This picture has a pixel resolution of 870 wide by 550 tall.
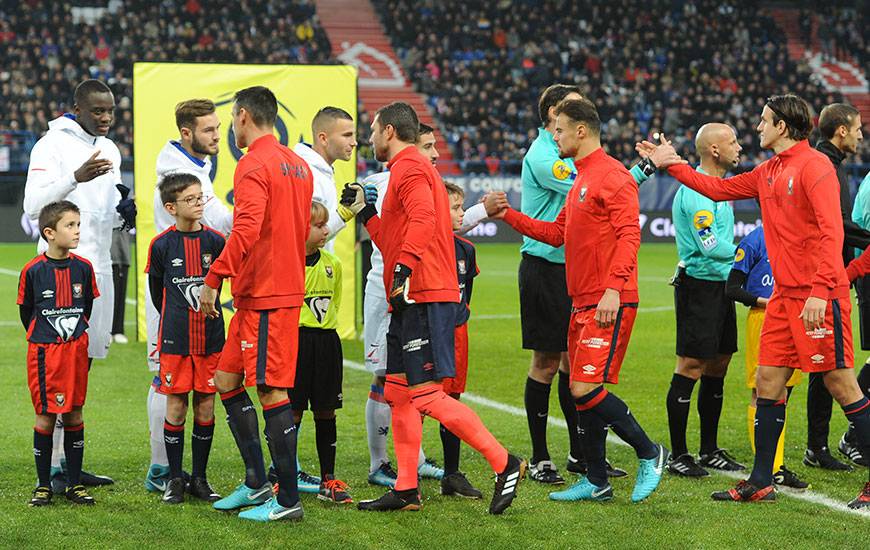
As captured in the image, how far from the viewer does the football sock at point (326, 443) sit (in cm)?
634

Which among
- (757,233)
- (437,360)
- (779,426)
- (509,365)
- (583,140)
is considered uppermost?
(583,140)

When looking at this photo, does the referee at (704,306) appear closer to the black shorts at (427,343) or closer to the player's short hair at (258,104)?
the black shorts at (427,343)

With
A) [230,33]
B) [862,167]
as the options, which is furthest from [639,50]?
[230,33]

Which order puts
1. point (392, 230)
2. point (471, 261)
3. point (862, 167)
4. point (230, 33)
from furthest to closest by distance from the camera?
point (230, 33), point (862, 167), point (471, 261), point (392, 230)

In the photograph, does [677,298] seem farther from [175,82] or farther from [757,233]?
[175,82]

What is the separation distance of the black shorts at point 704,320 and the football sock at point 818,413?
1.98ft

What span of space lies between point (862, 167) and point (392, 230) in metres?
26.7

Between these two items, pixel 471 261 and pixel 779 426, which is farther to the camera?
pixel 471 261

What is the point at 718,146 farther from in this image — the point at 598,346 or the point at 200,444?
the point at 200,444

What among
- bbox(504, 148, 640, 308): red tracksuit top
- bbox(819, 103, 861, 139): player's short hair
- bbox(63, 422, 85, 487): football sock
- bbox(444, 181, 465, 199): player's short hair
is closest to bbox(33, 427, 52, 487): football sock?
bbox(63, 422, 85, 487): football sock

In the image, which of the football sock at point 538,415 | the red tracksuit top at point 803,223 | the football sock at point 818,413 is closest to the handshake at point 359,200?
the football sock at point 538,415

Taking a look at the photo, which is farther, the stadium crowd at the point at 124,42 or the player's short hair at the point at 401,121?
the stadium crowd at the point at 124,42

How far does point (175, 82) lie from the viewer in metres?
11.8

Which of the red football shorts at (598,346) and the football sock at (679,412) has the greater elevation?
the red football shorts at (598,346)
